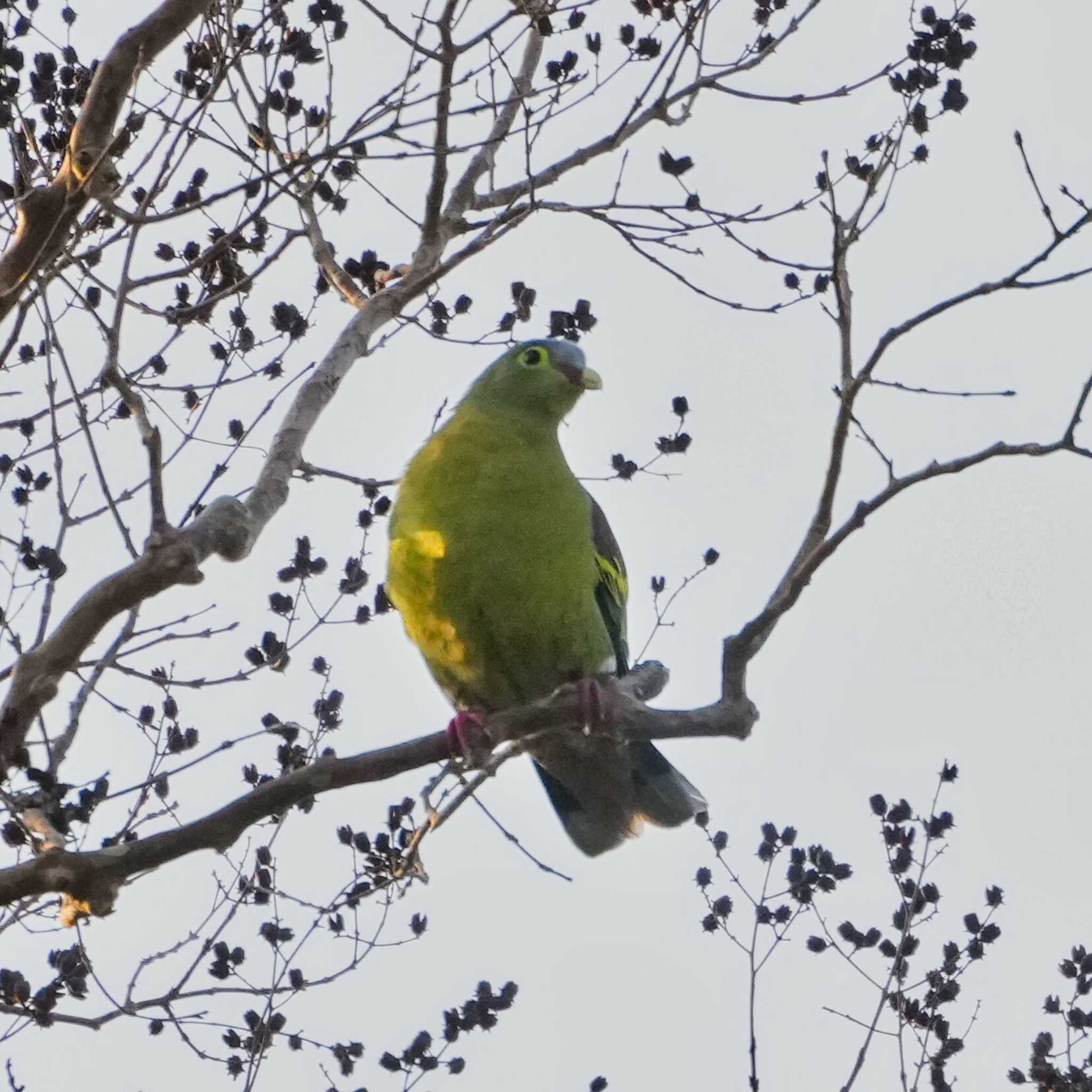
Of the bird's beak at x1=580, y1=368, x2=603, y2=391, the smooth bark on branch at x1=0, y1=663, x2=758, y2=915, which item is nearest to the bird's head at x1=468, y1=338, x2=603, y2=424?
the bird's beak at x1=580, y1=368, x2=603, y2=391

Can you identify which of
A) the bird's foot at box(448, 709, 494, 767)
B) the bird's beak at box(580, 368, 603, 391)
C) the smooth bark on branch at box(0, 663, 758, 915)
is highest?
the bird's beak at box(580, 368, 603, 391)

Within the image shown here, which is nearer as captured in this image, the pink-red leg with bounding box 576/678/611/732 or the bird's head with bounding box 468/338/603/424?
the pink-red leg with bounding box 576/678/611/732

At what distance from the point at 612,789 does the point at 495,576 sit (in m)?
0.96

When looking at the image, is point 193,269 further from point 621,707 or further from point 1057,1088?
point 1057,1088

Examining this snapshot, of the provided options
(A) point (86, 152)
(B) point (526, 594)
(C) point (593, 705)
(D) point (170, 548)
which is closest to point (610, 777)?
(B) point (526, 594)

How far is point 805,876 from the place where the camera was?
5.45 m

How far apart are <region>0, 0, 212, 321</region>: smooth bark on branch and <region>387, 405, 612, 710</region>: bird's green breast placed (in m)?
1.66

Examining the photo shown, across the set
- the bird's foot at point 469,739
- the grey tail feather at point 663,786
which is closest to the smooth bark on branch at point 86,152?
the bird's foot at point 469,739

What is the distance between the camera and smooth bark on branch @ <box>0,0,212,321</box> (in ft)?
11.9

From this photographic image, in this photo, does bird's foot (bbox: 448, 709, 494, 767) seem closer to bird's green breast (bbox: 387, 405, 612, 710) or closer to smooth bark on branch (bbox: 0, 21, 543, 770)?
bird's green breast (bbox: 387, 405, 612, 710)

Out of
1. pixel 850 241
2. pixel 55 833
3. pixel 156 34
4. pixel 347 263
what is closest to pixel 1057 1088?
pixel 850 241

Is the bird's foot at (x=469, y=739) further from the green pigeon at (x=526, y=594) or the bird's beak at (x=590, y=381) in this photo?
the bird's beak at (x=590, y=381)

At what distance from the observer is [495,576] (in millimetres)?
4809

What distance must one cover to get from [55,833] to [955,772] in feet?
11.0
